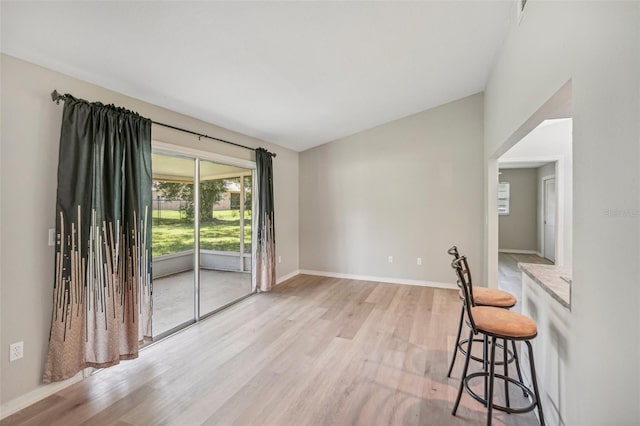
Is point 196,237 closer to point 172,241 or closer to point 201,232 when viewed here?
point 201,232

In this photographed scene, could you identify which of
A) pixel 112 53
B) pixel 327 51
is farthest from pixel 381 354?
pixel 112 53

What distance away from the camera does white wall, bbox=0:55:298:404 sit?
1978 mm

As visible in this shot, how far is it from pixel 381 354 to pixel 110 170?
2898 millimetres

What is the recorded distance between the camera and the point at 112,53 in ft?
7.09

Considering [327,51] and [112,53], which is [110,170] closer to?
[112,53]

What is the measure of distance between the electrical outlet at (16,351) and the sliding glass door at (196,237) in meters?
1.17

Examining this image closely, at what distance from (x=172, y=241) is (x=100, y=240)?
1.02 meters

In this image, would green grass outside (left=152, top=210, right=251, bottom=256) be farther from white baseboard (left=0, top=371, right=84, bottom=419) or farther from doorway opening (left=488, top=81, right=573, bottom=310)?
doorway opening (left=488, top=81, right=573, bottom=310)

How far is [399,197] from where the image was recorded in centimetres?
522

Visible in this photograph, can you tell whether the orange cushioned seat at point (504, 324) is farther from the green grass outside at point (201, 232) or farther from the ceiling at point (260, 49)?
the green grass outside at point (201, 232)

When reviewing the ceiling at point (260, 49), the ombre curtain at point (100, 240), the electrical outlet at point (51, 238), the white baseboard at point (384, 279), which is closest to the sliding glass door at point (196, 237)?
the ombre curtain at point (100, 240)

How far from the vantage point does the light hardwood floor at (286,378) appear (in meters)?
1.98

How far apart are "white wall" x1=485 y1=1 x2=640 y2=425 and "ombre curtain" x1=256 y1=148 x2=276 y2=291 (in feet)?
11.9

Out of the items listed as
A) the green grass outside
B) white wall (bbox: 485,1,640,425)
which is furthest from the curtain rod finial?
white wall (bbox: 485,1,640,425)
